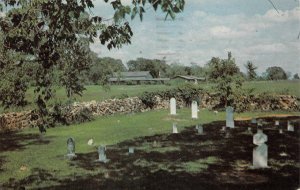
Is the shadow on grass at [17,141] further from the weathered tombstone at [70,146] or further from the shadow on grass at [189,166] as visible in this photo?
the shadow on grass at [189,166]

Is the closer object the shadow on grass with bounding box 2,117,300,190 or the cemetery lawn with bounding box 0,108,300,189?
the shadow on grass with bounding box 2,117,300,190

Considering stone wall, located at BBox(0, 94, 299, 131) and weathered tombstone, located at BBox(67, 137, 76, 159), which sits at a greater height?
stone wall, located at BBox(0, 94, 299, 131)

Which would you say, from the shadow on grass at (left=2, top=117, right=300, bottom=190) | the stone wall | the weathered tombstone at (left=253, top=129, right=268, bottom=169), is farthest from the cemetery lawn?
the stone wall

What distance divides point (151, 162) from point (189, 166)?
1448 mm

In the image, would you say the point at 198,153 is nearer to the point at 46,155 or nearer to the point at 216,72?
the point at 46,155

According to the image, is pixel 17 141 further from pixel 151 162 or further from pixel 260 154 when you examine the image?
pixel 260 154

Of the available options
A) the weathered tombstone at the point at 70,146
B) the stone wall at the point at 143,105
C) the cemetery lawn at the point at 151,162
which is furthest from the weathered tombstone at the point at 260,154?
the stone wall at the point at 143,105

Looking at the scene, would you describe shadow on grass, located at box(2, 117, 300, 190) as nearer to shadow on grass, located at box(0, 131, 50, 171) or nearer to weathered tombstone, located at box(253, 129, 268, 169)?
weathered tombstone, located at box(253, 129, 268, 169)

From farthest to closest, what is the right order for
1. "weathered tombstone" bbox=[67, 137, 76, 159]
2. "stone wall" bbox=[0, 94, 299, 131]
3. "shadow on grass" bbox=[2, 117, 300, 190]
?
"stone wall" bbox=[0, 94, 299, 131] < "weathered tombstone" bbox=[67, 137, 76, 159] < "shadow on grass" bbox=[2, 117, 300, 190]

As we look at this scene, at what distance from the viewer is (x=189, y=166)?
12789 mm

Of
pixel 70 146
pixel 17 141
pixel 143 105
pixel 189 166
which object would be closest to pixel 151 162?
pixel 189 166

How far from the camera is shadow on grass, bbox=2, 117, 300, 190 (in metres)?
10.7

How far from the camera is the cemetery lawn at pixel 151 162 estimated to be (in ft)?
35.9

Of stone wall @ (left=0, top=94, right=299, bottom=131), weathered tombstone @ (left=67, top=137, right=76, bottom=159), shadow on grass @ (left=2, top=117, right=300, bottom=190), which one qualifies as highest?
stone wall @ (left=0, top=94, right=299, bottom=131)
